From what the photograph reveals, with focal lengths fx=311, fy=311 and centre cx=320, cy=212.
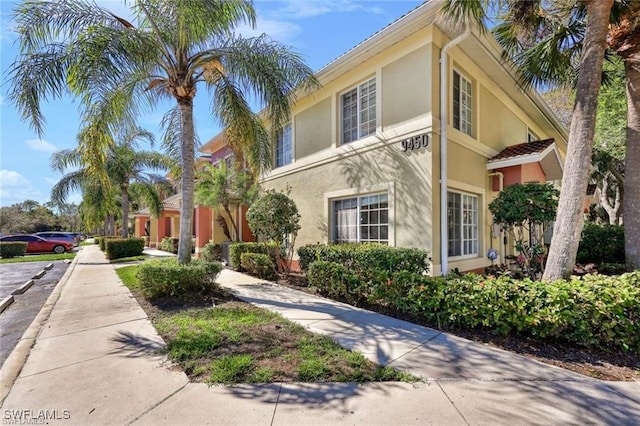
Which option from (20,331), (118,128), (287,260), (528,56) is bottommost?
(20,331)

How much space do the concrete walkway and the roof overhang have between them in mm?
6799

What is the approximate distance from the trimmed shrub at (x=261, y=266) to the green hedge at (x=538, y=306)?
560 cm

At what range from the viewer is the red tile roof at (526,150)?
9344 mm

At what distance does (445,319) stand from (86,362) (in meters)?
5.74

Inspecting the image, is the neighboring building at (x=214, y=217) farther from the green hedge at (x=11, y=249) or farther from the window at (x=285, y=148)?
the green hedge at (x=11, y=249)

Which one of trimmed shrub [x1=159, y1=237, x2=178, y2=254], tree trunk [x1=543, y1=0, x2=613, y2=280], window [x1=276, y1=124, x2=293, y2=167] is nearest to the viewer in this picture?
tree trunk [x1=543, y1=0, x2=613, y2=280]

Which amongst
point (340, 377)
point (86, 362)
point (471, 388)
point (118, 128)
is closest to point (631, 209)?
point (471, 388)

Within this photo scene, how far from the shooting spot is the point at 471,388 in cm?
367

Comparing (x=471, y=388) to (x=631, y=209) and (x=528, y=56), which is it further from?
(x=528, y=56)

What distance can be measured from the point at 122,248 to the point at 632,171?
74.0ft

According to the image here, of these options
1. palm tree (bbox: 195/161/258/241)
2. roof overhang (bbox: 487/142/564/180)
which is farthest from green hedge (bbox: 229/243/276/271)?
roof overhang (bbox: 487/142/564/180)

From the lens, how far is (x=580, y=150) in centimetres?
586

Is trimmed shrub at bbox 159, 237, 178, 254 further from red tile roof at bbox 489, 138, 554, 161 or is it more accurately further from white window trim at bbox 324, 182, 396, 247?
red tile roof at bbox 489, 138, 554, 161

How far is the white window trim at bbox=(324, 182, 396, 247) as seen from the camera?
8914mm
